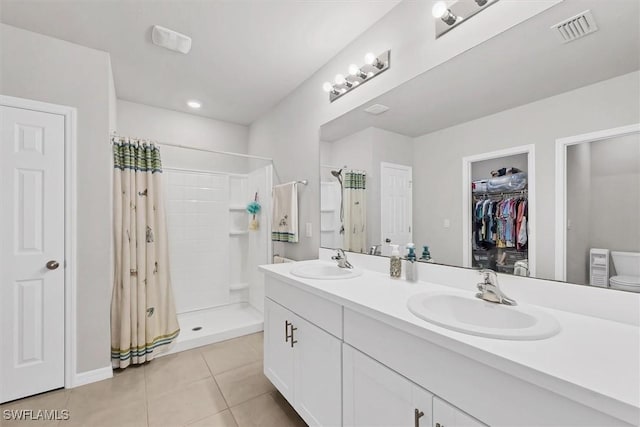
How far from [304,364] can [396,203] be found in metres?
1.02

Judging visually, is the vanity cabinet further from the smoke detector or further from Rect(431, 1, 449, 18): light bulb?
the smoke detector

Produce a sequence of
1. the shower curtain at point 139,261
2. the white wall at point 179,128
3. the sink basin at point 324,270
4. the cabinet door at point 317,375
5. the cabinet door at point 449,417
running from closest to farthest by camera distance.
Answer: the cabinet door at point 449,417 < the cabinet door at point 317,375 < the sink basin at point 324,270 < the shower curtain at point 139,261 < the white wall at point 179,128

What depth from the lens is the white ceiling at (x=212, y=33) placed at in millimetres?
1601

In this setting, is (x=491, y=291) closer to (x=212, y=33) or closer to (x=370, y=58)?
(x=370, y=58)

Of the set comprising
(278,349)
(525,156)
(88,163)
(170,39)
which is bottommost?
(278,349)

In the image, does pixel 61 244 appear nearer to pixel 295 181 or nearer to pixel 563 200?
pixel 295 181

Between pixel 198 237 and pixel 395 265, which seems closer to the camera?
pixel 395 265

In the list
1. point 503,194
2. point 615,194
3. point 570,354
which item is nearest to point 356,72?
point 503,194

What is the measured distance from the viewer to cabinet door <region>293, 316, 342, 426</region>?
117 cm

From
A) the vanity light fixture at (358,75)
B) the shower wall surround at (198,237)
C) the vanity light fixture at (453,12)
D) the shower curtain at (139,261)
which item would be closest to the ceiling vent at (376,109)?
the vanity light fixture at (358,75)

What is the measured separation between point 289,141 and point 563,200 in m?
2.21

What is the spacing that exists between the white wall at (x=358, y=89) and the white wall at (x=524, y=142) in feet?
1.23

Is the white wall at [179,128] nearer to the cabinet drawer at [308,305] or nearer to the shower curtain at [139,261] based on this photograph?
→ the shower curtain at [139,261]

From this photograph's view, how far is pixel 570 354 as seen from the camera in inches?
25.3
